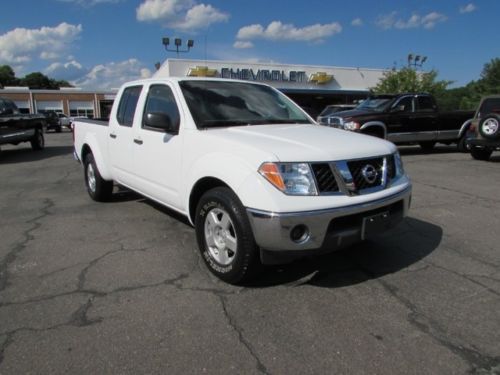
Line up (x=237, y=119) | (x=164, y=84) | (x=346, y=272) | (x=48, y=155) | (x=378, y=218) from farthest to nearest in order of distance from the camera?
(x=48, y=155), (x=164, y=84), (x=237, y=119), (x=346, y=272), (x=378, y=218)

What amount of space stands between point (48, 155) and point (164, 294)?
13.2 m

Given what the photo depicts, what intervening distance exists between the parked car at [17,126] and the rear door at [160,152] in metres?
10.2

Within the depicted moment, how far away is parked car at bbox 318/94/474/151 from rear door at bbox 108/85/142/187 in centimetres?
765

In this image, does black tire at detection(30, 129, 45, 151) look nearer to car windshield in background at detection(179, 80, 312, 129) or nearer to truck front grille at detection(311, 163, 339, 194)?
car windshield in background at detection(179, 80, 312, 129)

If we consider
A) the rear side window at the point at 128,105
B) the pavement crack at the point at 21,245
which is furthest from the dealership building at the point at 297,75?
the rear side window at the point at 128,105

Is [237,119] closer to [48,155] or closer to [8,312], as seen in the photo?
[8,312]

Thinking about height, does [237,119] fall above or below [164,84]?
below

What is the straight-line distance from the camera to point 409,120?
12898 millimetres

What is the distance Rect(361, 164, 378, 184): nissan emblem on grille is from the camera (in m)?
3.46

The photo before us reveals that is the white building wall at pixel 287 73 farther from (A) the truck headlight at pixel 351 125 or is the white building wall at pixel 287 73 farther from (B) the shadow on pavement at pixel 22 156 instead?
(A) the truck headlight at pixel 351 125

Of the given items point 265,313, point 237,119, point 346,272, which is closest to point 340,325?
point 265,313

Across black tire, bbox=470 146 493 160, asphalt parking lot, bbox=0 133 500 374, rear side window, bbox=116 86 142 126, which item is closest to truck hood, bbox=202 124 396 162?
asphalt parking lot, bbox=0 133 500 374

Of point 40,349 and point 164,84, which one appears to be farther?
point 164,84

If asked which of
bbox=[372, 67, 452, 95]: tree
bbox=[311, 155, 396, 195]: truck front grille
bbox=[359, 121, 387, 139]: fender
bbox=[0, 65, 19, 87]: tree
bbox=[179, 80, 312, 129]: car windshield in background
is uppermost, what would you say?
bbox=[0, 65, 19, 87]: tree
